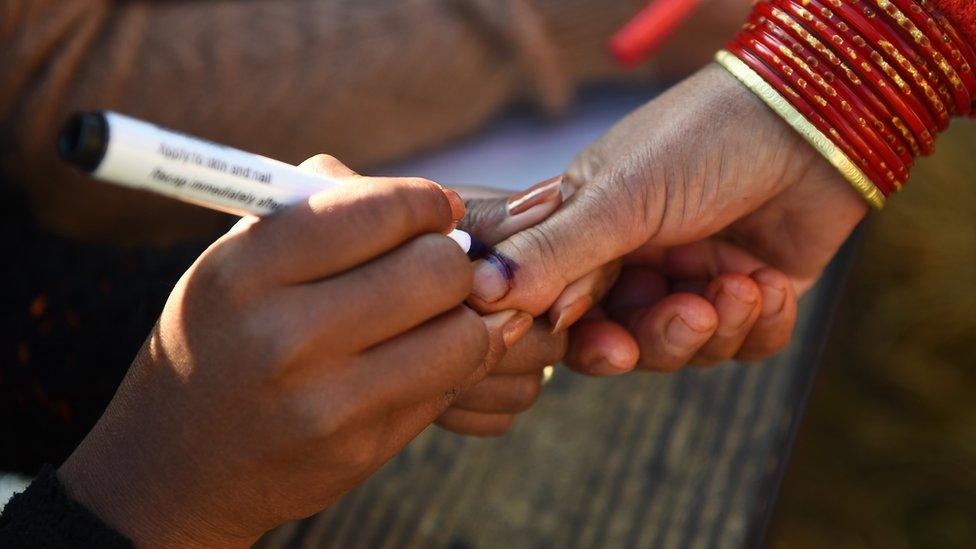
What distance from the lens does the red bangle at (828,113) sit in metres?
0.63

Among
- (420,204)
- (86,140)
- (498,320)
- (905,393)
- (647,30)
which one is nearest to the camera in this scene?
(86,140)

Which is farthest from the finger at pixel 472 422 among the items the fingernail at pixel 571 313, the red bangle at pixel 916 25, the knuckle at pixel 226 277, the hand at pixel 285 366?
the red bangle at pixel 916 25

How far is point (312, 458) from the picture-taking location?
1.60 ft

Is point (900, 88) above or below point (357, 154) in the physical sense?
above

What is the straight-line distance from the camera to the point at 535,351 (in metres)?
0.69

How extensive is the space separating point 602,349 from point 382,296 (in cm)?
27

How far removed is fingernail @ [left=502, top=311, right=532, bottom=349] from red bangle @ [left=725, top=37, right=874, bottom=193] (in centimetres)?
24

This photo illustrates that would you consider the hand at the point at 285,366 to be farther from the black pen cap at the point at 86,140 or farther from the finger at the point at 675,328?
the finger at the point at 675,328

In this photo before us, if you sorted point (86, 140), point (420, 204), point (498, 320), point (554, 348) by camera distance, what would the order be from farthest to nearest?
point (554, 348) → point (498, 320) → point (420, 204) → point (86, 140)

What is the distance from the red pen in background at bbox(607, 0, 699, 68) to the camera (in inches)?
34.8

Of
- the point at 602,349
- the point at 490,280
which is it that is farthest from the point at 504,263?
the point at 602,349

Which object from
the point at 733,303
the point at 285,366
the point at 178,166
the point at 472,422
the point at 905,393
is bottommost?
the point at 905,393

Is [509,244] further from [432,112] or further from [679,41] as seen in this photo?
[679,41]

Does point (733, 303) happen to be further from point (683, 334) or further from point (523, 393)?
point (523, 393)
